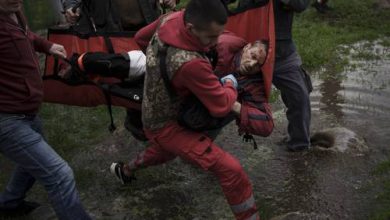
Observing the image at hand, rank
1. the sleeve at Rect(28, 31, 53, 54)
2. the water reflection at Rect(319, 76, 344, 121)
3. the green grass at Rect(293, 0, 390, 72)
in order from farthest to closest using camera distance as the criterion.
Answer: the green grass at Rect(293, 0, 390, 72), the water reflection at Rect(319, 76, 344, 121), the sleeve at Rect(28, 31, 53, 54)

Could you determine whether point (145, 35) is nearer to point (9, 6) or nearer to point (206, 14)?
point (206, 14)

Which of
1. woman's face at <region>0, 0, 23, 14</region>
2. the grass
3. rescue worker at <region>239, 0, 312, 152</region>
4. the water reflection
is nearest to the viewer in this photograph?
woman's face at <region>0, 0, 23, 14</region>

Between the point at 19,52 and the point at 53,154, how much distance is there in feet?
2.30

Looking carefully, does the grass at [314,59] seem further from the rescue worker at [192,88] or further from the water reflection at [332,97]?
the rescue worker at [192,88]

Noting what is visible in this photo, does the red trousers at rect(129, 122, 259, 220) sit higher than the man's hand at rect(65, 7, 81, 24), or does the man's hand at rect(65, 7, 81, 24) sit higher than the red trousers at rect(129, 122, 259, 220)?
the man's hand at rect(65, 7, 81, 24)

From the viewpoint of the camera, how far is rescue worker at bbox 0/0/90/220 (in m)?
3.24

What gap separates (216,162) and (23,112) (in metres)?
1.34

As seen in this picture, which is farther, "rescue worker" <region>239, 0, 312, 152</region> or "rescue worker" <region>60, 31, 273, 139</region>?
"rescue worker" <region>239, 0, 312, 152</region>

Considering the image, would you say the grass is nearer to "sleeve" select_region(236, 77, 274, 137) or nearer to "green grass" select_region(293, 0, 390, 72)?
"green grass" select_region(293, 0, 390, 72)

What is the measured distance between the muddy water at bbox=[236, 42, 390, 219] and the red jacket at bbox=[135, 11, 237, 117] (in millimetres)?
1303

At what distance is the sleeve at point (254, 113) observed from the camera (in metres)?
3.67

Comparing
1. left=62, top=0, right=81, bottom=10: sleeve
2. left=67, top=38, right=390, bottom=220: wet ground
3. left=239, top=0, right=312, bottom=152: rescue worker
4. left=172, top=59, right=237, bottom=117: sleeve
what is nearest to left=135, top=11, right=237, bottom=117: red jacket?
left=172, top=59, right=237, bottom=117: sleeve

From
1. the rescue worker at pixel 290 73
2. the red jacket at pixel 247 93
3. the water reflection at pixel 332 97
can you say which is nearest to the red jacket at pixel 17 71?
the red jacket at pixel 247 93

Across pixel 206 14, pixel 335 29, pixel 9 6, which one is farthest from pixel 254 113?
pixel 335 29
